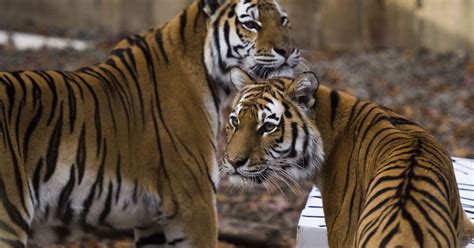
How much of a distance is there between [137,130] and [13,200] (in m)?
0.90

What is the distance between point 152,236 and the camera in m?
5.25

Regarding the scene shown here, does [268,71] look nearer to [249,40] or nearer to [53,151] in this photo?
[249,40]

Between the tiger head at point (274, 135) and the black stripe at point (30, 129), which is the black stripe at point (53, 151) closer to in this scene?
the black stripe at point (30, 129)

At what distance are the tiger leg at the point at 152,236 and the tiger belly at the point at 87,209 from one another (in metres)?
0.16

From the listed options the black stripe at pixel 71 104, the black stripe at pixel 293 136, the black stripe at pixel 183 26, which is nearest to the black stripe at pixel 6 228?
the black stripe at pixel 71 104

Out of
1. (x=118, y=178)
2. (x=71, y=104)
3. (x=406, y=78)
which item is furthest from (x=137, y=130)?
(x=406, y=78)

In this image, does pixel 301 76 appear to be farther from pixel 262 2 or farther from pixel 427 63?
pixel 427 63

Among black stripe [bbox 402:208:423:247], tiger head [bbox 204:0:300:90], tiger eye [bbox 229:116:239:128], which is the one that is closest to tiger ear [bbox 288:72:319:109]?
tiger eye [bbox 229:116:239:128]

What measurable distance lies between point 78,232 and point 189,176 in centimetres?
62

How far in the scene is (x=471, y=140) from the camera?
8570 mm

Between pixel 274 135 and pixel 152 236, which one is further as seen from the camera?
pixel 152 236

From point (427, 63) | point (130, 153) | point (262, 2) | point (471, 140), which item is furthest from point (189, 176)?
point (427, 63)

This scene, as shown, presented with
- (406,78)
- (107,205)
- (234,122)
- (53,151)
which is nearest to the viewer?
(234,122)

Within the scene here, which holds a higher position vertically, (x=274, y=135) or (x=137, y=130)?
(x=137, y=130)
